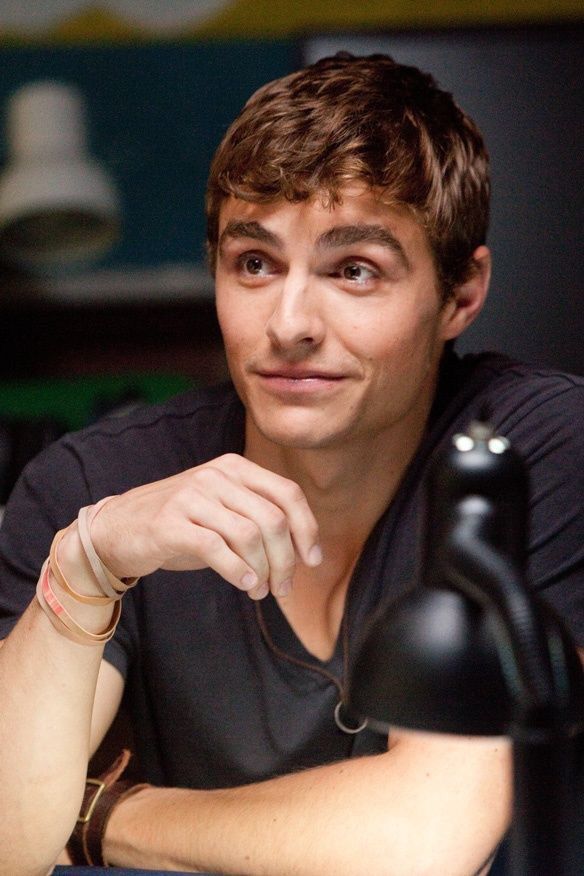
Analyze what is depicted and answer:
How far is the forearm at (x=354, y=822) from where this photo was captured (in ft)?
4.18

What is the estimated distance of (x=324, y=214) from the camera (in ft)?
5.04

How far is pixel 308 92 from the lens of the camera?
1.66 meters

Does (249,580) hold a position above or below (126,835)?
above

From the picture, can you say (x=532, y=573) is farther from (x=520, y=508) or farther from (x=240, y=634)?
(x=520, y=508)

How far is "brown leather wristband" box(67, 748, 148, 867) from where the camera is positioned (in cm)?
149

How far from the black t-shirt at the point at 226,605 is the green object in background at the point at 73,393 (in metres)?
1.51

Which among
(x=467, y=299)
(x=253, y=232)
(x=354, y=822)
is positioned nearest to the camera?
(x=354, y=822)

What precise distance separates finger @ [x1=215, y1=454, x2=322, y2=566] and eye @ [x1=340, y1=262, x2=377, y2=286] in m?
0.44

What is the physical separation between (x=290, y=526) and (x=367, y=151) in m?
0.59

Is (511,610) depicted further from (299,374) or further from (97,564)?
(299,374)

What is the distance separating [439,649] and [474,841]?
2.06ft

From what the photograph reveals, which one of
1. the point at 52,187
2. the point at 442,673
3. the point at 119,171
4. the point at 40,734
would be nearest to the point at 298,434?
the point at 40,734

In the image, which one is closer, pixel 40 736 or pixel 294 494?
pixel 294 494

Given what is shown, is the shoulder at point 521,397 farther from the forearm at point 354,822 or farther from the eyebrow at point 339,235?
the forearm at point 354,822
